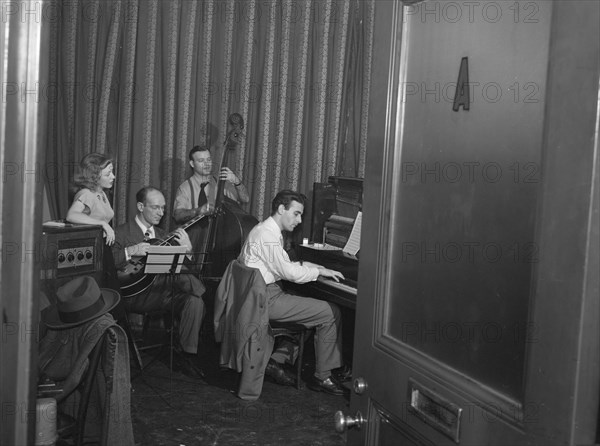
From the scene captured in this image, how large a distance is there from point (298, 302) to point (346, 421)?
2818mm

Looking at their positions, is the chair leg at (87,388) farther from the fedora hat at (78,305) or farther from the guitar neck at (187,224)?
the guitar neck at (187,224)

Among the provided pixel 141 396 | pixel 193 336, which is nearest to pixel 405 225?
pixel 141 396

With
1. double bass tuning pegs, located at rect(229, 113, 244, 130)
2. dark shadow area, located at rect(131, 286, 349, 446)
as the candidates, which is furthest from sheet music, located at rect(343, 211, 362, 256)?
double bass tuning pegs, located at rect(229, 113, 244, 130)

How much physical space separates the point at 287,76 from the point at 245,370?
117 inches

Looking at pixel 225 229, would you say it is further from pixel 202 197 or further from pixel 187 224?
pixel 202 197

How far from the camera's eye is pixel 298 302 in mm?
4641

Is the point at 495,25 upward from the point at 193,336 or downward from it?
upward

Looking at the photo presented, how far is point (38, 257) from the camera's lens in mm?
1320

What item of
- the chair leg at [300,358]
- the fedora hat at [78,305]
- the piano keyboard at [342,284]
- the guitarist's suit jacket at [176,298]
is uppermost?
the fedora hat at [78,305]

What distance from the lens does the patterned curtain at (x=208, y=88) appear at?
6047 mm

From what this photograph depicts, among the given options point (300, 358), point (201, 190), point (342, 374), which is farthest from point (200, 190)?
point (342, 374)

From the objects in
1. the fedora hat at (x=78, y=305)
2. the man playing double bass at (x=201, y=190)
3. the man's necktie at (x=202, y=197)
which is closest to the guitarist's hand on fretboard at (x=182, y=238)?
the man playing double bass at (x=201, y=190)

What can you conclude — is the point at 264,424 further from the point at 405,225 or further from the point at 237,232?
the point at 405,225

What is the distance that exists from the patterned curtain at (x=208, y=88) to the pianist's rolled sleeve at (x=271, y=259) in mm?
1723
